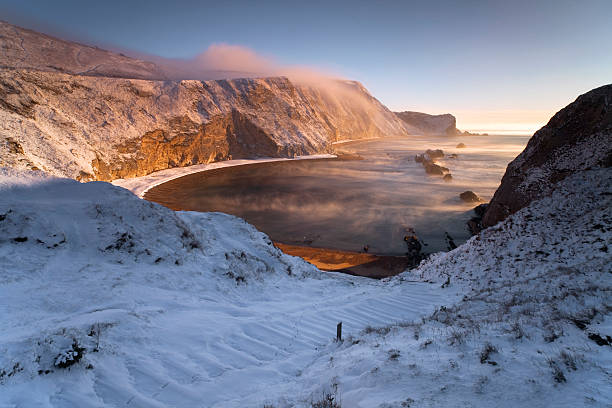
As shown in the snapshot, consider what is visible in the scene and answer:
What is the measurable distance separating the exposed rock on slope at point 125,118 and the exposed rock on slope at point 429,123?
135 meters

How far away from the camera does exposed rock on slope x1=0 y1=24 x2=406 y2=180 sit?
2842cm

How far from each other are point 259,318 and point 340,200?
29645 mm

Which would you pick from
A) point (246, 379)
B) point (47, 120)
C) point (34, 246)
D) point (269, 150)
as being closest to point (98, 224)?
point (34, 246)

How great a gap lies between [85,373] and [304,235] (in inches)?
794

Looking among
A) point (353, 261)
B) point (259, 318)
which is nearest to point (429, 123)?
point (353, 261)

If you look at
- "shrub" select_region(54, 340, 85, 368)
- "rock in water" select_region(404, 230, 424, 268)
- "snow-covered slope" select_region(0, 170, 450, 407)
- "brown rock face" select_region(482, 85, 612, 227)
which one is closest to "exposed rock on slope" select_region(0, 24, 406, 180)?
"snow-covered slope" select_region(0, 170, 450, 407)

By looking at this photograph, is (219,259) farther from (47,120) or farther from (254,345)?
(47,120)

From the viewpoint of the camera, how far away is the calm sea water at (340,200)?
23.5m

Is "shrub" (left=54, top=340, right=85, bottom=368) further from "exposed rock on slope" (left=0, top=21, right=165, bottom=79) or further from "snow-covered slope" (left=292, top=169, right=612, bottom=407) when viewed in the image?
"exposed rock on slope" (left=0, top=21, right=165, bottom=79)

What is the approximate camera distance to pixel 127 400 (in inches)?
123

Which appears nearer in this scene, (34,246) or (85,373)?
(85,373)

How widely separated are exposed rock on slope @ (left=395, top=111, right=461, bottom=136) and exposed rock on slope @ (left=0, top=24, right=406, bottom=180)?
13455 cm

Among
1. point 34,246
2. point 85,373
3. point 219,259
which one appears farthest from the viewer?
point 219,259

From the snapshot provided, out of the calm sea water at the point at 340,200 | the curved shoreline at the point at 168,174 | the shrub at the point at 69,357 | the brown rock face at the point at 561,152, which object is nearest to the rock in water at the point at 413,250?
the calm sea water at the point at 340,200
